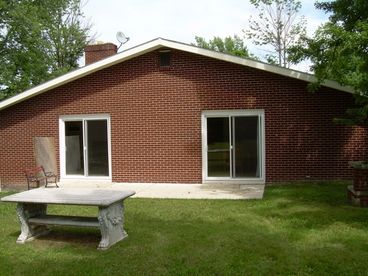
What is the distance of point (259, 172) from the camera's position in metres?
13.8

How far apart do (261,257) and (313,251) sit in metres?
0.82

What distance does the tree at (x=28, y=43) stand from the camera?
28.1 meters

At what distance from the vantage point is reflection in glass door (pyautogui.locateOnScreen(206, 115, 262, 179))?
543 inches

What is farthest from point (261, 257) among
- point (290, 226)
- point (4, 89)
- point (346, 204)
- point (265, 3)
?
point (265, 3)

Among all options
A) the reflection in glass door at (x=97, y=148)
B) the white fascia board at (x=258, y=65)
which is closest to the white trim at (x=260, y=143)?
the white fascia board at (x=258, y=65)

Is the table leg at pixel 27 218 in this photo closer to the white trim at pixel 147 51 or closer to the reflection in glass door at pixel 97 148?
the reflection in glass door at pixel 97 148

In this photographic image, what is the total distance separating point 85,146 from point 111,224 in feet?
26.5

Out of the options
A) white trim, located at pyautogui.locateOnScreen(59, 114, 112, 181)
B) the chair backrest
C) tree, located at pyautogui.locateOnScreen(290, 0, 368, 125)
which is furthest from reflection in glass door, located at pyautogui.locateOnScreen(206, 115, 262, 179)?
the chair backrest

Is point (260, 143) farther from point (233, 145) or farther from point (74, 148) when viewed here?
point (74, 148)

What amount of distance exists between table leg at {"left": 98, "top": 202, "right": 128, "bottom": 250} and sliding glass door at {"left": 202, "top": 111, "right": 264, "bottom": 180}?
6.55 meters

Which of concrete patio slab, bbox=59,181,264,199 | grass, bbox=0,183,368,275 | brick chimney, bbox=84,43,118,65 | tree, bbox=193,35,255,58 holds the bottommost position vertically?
grass, bbox=0,183,368,275

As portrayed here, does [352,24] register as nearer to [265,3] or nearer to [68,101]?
[68,101]

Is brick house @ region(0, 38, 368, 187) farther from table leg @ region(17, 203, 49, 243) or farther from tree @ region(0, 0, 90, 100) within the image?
tree @ region(0, 0, 90, 100)

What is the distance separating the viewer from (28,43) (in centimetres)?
2988
